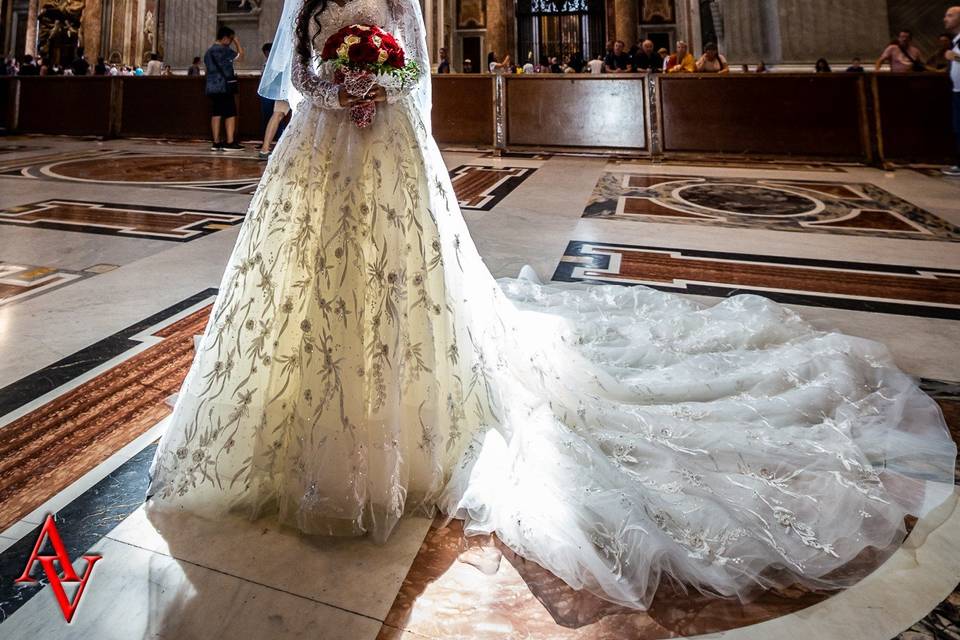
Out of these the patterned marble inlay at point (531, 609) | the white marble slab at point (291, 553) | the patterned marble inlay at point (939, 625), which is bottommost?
the patterned marble inlay at point (531, 609)

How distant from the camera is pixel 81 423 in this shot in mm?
1514

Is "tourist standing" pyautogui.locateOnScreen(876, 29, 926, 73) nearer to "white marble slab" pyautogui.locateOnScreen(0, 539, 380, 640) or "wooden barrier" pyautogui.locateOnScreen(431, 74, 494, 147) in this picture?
"wooden barrier" pyautogui.locateOnScreen(431, 74, 494, 147)

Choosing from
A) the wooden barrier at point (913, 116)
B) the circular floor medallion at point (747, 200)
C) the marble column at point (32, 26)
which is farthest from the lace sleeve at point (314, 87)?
the marble column at point (32, 26)

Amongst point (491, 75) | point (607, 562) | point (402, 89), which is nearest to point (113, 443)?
point (402, 89)

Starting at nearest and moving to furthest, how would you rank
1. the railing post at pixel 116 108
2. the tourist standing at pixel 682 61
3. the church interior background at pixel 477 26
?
the tourist standing at pixel 682 61, the railing post at pixel 116 108, the church interior background at pixel 477 26

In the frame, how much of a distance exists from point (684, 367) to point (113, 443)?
159cm

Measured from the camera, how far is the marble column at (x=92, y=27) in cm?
1499

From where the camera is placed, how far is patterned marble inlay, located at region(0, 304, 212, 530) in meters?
1.26

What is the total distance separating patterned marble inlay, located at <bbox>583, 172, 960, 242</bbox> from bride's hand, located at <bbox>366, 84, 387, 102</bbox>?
10.2 feet

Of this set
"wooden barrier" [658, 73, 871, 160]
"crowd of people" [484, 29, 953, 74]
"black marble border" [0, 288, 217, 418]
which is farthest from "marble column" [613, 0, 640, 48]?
"black marble border" [0, 288, 217, 418]

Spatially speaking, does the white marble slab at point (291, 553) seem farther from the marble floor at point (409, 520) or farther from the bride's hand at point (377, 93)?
the bride's hand at point (377, 93)

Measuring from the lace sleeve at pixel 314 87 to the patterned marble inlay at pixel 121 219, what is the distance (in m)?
2.58

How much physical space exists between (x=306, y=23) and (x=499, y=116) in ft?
22.1

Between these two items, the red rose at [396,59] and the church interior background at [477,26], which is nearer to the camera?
the red rose at [396,59]
